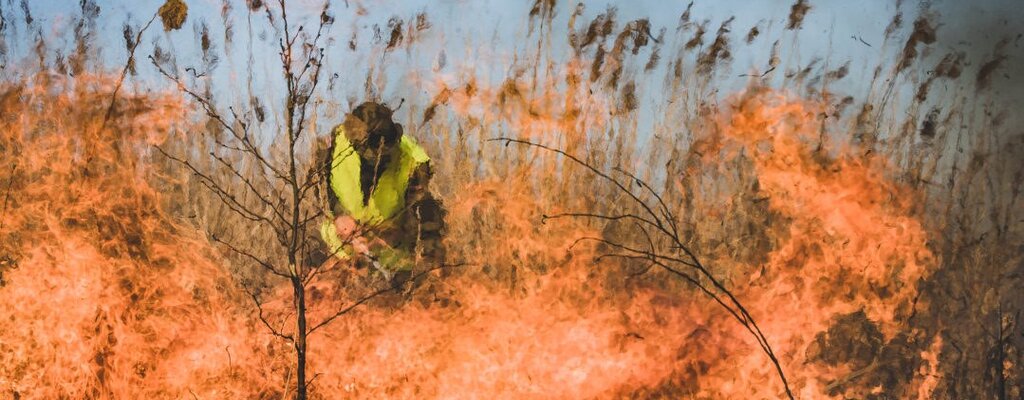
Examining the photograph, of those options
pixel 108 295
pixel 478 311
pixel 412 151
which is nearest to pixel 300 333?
pixel 478 311

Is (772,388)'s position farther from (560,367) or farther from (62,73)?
(62,73)

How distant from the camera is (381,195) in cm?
417

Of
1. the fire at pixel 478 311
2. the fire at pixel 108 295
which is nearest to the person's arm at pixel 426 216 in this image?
the fire at pixel 478 311

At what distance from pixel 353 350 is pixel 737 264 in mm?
2058

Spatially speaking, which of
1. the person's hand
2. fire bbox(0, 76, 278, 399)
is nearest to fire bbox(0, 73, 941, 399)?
fire bbox(0, 76, 278, 399)

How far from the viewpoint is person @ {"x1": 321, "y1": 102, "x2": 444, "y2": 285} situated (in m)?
4.04

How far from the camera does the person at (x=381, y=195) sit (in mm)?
4043

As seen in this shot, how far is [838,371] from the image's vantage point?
375 cm

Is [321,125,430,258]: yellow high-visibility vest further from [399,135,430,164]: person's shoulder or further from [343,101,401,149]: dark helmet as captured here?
[343,101,401,149]: dark helmet

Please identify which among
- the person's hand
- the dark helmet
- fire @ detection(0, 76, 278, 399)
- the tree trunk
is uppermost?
the dark helmet

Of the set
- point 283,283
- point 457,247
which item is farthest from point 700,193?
point 283,283

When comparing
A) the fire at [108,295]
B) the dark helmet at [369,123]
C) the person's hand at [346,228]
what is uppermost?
the dark helmet at [369,123]

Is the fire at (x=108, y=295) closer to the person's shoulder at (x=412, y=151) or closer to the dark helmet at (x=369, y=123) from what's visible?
the dark helmet at (x=369, y=123)

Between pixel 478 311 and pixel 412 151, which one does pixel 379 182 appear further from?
pixel 478 311
